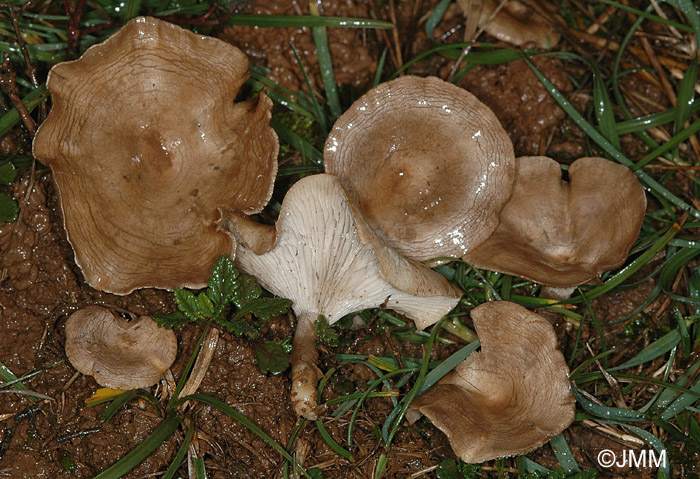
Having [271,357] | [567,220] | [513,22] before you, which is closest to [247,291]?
[271,357]

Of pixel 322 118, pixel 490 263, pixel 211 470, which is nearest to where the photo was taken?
pixel 211 470

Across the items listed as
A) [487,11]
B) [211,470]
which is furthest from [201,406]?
[487,11]

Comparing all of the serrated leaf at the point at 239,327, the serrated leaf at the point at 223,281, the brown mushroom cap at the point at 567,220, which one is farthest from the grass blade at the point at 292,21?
the serrated leaf at the point at 239,327

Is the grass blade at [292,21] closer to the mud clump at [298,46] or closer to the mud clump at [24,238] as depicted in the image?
the mud clump at [298,46]

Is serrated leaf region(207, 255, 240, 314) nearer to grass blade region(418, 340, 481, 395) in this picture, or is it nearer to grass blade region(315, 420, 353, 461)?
grass blade region(315, 420, 353, 461)

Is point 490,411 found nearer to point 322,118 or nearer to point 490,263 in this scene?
point 490,263
